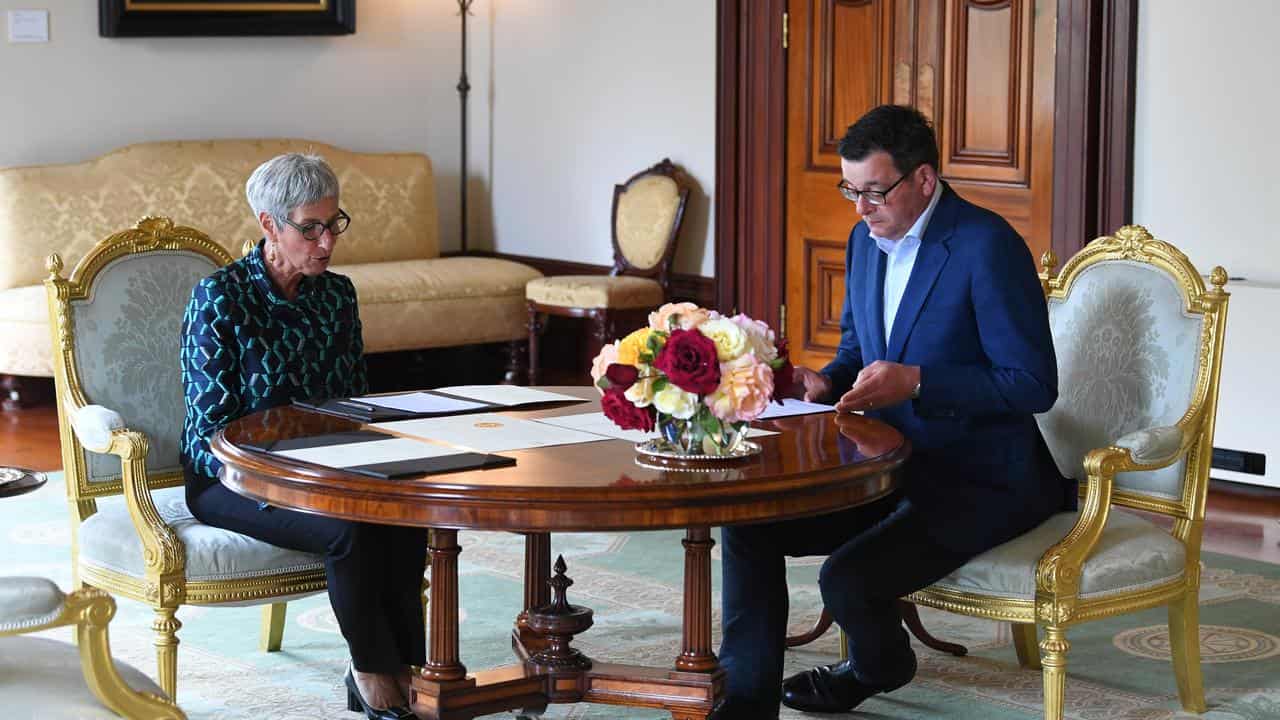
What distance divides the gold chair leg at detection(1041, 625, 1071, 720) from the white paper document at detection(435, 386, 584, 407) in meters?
1.05

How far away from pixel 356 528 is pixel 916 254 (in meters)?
1.24

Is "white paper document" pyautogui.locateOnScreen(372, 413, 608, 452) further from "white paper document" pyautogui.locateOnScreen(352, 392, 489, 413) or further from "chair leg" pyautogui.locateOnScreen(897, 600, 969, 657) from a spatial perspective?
"chair leg" pyautogui.locateOnScreen(897, 600, 969, 657)

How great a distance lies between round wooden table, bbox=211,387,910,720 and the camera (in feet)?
8.45

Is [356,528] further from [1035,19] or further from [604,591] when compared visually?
[1035,19]

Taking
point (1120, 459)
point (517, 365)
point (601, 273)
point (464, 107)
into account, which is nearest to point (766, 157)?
point (601, 273)

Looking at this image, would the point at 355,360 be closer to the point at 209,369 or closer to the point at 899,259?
the point at 209,369

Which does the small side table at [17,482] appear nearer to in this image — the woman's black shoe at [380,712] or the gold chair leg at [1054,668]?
the woman's black shoe at [380,712]

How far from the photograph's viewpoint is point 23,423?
6.98m

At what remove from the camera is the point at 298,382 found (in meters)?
3.47

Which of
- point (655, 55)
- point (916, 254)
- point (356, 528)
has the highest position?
point (655, 55)

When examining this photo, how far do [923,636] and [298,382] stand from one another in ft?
5.17

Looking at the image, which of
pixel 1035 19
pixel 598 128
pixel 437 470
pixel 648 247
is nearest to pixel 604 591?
pixel 437 470

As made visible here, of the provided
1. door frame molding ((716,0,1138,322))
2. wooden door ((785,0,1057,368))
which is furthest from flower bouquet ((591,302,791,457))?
wooden door ((785,0,1057,368))

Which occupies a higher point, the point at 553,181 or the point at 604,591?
the point at 553,181
